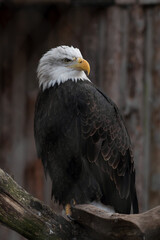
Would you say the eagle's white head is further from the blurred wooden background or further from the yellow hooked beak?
the blurred wooden background

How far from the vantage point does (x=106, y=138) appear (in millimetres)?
2947

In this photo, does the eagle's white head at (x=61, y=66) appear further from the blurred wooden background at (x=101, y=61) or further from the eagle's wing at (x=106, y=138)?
the blurred wooden background at (x=101, y=61)

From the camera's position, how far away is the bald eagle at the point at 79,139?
9.39ft

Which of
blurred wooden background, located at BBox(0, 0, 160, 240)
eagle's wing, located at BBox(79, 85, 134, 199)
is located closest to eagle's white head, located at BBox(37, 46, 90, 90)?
eagle's wing, located at BBox(79, 85, 134, 199)

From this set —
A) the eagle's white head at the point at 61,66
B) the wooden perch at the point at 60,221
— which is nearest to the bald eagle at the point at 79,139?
the eagle's white head at the point at 61,66

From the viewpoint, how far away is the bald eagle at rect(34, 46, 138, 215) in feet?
9.39

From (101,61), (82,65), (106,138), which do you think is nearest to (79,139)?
(106,138)

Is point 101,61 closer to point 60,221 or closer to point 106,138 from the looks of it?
point 106,138

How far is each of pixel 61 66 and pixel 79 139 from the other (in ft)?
1.49

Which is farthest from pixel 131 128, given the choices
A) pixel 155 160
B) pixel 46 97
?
pixel 46 97

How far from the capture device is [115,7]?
352 cm

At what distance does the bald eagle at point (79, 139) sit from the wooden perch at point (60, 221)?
1.49 feet

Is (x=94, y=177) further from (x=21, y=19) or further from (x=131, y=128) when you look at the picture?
(x=21, y=19)

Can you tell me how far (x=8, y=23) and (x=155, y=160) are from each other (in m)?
1.32
